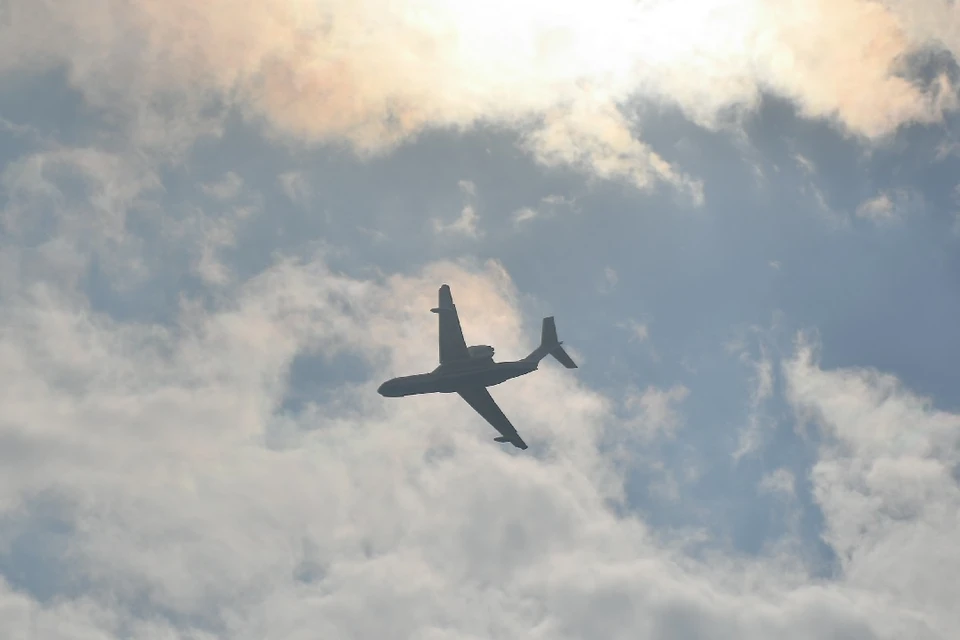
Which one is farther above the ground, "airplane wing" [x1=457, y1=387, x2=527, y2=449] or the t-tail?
the t-tail

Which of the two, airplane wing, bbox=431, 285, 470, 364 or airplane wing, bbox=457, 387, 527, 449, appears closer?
airplane wing, bbox=431, 285, 470, 364

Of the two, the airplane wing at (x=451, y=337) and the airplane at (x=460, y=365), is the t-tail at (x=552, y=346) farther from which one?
the airplane wing at (x=451, y=337)

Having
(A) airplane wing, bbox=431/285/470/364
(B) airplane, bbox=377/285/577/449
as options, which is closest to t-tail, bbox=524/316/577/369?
(B) airplane, bbox=377/285/577/449

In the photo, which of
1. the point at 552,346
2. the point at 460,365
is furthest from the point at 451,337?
the point at 552,346

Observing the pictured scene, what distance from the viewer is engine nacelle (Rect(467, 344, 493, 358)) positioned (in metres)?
139

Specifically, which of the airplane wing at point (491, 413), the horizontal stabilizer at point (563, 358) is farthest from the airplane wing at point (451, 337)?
the horizontal stabilizer at point (563, 358)

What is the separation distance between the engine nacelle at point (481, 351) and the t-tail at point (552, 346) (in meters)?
6.88

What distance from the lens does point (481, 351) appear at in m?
139

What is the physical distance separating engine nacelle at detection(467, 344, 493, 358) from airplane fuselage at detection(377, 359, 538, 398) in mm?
829

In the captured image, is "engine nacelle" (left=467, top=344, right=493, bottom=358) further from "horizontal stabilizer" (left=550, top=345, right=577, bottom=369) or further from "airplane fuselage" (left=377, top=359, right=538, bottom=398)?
"horizontal stabilizer" (left=550, top=345, right=577, bottom=369)

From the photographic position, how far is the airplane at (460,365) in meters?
140

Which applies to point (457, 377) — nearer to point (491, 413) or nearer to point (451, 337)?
point (451, 337)

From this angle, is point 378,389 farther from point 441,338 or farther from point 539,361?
point 539,361

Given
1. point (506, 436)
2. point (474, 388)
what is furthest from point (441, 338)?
point (506, 436)
